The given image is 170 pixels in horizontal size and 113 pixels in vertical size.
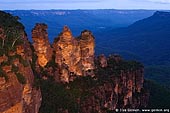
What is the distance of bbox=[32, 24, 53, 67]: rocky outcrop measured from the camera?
7125 centimetres

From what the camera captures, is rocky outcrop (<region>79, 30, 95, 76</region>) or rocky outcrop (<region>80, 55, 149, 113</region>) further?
rocky outcrop (<region>79, 30, 95, 76</region>)

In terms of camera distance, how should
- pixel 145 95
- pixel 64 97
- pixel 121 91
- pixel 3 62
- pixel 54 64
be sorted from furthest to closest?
pixel 145 95 → pixel 121 91 → pixel 54 64 → pixel 64 97 → pixel 3 62

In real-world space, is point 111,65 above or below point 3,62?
below

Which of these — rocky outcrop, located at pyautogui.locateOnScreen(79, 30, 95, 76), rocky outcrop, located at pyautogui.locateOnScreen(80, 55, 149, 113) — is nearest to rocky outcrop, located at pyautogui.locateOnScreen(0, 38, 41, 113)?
rocky outcrop, located at pyautogui.locateOnScreen(80, 55, 149, 113)

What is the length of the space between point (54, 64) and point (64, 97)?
766 cm

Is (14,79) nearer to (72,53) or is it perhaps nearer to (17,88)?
(17,88)

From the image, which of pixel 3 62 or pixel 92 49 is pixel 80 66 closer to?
pixel 92 49

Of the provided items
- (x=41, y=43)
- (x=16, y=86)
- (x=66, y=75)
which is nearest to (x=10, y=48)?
(x=16, y=86)

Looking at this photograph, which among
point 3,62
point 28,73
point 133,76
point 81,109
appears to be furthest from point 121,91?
point 3,62

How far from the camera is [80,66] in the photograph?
78500 millimetres

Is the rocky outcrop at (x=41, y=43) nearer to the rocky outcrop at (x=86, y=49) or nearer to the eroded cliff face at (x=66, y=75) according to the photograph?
the eroded cliff face at (x=66, y=75)

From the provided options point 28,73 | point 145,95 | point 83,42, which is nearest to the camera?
point 28,73

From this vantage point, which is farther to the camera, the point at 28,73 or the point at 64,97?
the point at 64,97

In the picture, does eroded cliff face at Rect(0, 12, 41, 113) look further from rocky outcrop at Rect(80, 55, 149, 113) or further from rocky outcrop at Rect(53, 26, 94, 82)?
rocky outcrop at Rect(80, 55, 149, 113)
